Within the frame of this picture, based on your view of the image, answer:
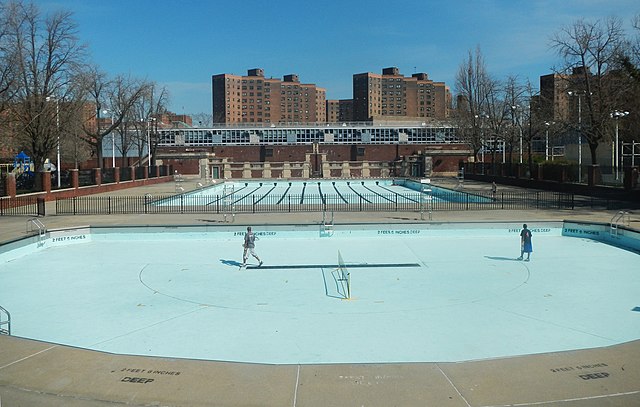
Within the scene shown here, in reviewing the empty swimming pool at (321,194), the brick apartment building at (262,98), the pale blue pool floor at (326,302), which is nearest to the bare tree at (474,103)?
the empty swimming pool at (321,194)

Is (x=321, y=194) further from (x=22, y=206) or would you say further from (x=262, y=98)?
(x=262, y=98)

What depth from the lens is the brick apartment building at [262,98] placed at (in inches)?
6921

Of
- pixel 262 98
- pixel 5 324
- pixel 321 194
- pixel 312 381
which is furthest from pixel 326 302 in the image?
pixel 262 98

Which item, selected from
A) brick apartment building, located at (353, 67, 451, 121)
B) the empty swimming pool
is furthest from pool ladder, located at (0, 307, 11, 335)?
brick apartment building, located at (353, 67, 451, 121)

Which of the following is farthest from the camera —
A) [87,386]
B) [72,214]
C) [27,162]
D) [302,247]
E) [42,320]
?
[27,162]

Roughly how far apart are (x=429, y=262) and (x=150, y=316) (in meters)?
9.36

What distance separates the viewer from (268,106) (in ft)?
579

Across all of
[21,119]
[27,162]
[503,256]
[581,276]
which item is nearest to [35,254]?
[503,256]

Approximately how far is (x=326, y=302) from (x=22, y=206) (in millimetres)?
27234

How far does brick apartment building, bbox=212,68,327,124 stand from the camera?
176m

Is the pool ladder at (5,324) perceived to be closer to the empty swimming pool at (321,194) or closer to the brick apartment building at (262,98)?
the empty swimming pool at (321,194)

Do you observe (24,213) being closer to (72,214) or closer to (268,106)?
(72,214)

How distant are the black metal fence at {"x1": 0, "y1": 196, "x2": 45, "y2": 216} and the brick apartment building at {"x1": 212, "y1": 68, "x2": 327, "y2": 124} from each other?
458 ft

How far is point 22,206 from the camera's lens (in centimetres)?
3425
